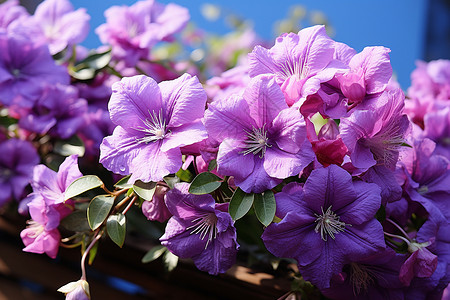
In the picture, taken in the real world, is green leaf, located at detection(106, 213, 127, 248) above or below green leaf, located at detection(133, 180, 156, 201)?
below

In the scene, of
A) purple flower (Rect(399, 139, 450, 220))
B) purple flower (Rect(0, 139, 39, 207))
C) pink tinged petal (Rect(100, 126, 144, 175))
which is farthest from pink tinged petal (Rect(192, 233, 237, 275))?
purple flower (Rect(0, 139, 39, 207))

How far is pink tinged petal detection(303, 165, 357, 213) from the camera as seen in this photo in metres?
0.42

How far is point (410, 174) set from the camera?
1.73 feet

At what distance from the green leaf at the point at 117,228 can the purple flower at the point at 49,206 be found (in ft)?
0.19

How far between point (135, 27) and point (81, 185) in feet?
1.19

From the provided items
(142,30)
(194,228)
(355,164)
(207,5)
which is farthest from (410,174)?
(207,5)

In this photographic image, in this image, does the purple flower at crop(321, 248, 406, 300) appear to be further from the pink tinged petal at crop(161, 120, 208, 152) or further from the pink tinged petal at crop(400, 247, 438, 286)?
the pink tinged petal at crop(161, 120, 208, 152)

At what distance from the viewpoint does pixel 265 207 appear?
1.35ft

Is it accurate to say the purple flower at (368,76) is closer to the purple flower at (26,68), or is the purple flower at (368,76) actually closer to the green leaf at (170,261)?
the green leaf at (170,261)

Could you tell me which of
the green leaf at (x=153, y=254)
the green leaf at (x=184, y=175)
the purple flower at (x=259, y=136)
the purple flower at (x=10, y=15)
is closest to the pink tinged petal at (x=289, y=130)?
the purple flower at (x=259, y=136)

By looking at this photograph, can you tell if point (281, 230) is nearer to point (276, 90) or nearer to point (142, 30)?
point (276, 90)

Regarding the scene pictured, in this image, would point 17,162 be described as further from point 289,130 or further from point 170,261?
point 289,130

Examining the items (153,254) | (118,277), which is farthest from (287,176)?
(118,277)

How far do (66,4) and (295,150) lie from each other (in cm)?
51
